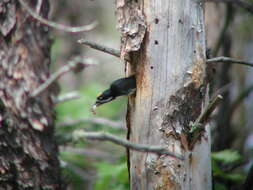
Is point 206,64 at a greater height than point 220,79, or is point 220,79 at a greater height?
point 220,79

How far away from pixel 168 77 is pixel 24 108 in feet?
5.48

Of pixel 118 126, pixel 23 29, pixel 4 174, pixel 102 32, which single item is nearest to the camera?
pixel 4 174

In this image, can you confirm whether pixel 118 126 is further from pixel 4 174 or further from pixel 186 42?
→ pixel 186 42

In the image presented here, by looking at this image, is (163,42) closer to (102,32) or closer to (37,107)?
(37,107)

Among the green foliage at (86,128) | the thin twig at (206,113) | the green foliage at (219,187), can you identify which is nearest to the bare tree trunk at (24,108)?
the green foliage at (86,128)

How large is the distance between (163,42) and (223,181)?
185 cm

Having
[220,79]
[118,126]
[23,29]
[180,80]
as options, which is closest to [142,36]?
[180,80]

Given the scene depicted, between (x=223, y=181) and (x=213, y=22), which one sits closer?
(x=223, y=181)

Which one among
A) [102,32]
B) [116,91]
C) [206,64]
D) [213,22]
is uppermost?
[102,32]

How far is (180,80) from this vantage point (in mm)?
2525

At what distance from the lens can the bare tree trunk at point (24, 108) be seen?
3.42 metres

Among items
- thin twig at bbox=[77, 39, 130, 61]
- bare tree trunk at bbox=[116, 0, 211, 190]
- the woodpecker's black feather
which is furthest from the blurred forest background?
thin twig at bbox=[77, 39, 130, 61]

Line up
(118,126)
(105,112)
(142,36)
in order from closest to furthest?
(142,36)
(118,126)
(105,112)

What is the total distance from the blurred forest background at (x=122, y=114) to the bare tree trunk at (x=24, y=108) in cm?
35
